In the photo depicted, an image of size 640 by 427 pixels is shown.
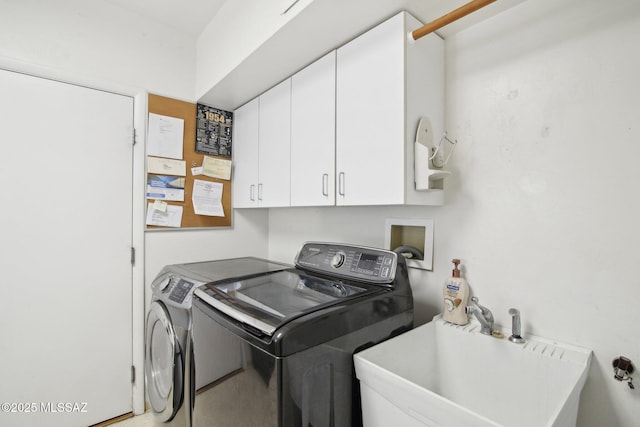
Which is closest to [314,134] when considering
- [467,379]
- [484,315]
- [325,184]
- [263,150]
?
[325,184]

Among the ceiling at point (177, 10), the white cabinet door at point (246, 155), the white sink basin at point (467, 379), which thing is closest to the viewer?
the white sink basin at point (467, 379)

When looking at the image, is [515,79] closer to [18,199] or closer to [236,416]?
[236,416]

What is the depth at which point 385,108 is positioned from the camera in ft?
3.82

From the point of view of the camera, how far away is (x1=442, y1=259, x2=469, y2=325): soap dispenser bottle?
123 cm

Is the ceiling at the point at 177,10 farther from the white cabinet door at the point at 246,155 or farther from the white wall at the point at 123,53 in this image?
the white cabinet door at the point at 246,155

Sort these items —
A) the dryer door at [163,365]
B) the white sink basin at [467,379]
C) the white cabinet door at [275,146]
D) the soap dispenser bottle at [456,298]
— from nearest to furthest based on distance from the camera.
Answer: the white sink basin at [467,379]
the soap dispenser bottle at [456,298]
the dryer door at [163,365]
the white cabinet door at [275,146]

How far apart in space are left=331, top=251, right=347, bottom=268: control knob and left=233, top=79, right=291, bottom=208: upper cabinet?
1.55ft

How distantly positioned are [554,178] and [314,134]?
1.04m

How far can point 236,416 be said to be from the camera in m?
1.00

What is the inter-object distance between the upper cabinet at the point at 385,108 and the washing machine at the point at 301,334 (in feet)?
1.07

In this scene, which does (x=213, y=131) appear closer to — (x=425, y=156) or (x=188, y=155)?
(x=188, y=155)

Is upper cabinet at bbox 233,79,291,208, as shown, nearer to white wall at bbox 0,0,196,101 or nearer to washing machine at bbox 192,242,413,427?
white wall at bbox 0,0,196,101

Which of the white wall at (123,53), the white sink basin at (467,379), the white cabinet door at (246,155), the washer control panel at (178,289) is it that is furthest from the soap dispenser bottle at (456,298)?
the white wall at (123,53)

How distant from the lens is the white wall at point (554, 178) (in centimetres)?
93
